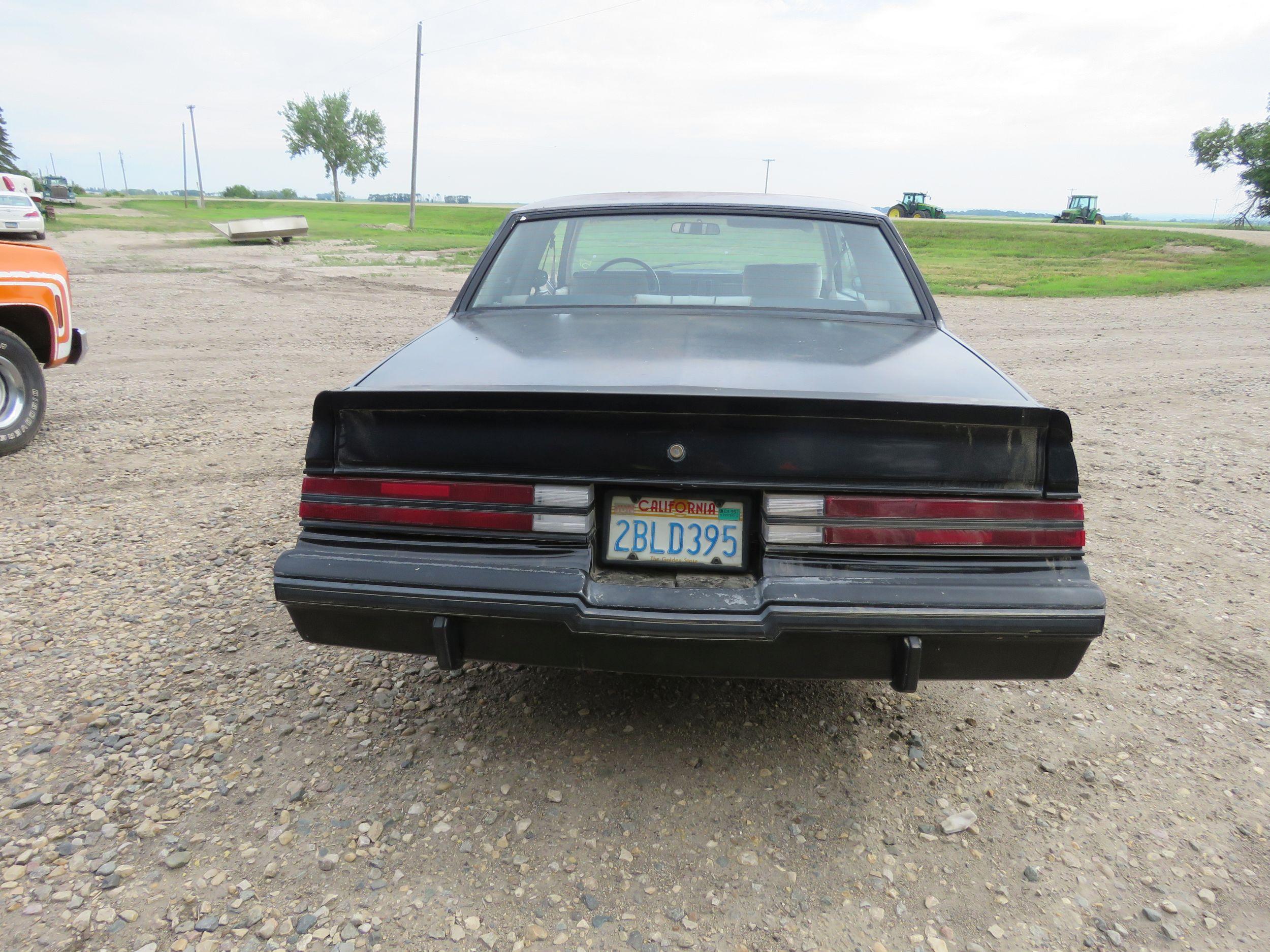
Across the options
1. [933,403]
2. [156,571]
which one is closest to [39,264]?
[156,571]

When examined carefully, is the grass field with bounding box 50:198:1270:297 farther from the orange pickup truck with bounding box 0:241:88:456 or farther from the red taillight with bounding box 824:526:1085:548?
the red taillight with bounding box 824:526:1085:548

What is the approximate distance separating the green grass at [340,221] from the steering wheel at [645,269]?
2213cm

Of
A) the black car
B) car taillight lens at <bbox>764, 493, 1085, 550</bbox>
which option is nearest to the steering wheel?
the black car

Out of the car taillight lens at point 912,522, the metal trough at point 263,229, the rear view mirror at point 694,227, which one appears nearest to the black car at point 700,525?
the car taillight lens at point 912,522

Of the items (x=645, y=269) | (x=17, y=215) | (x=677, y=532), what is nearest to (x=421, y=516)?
(x=677, y=532)

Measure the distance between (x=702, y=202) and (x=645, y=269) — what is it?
0.41 meters

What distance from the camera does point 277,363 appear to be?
8844 millimetres

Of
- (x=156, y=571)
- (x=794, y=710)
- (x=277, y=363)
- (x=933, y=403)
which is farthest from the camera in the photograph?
(x=277, y=363)

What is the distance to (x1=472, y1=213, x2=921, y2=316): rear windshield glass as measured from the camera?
3.32m

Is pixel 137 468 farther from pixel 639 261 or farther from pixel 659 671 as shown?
pixel 659 671

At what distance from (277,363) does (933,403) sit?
820 cm

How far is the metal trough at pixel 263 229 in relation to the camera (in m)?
25.3

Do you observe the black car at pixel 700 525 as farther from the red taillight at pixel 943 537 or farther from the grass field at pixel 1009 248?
the grass field at pixel 1009 248

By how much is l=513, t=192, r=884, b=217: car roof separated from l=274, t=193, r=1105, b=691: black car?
1.45 metres
